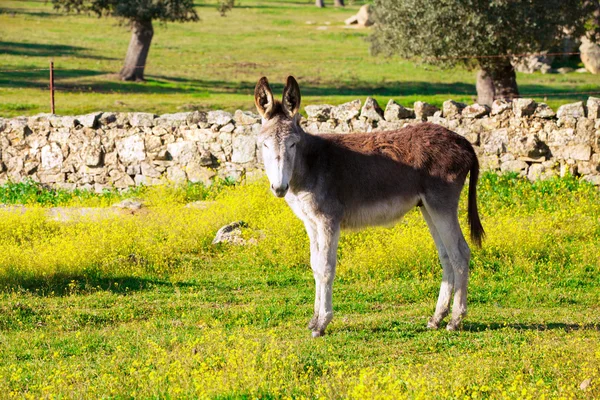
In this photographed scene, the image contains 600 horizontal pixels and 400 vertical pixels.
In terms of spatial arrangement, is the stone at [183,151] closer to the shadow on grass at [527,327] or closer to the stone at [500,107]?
the stone at [500,107]

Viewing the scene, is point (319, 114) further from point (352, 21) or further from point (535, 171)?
point (352, 21)

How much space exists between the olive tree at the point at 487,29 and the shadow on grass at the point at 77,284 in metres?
14.4

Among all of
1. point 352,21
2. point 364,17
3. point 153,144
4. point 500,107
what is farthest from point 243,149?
point 352,21

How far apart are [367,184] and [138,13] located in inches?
964

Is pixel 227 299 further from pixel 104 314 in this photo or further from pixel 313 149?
pixel 313 149

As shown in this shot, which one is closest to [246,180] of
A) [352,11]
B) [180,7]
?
[180,7]

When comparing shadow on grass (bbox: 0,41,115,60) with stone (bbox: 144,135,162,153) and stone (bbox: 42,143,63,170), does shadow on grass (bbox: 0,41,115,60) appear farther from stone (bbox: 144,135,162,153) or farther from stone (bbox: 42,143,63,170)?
stone (bbox: 144,135,162,153)

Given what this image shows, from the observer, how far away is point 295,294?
11102mm

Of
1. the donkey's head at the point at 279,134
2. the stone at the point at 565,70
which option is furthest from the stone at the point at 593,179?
the stone at the point at 565,70

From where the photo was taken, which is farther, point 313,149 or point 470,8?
point 470,8

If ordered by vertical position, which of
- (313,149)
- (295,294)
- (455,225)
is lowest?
(295,294)

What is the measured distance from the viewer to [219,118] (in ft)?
58.6

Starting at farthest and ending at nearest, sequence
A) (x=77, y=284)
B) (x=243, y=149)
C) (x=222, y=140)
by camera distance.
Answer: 1. (x=222, y=140)
2. (x=243, y=149)
3. (x=77, y=284)

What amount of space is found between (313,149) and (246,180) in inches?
325
